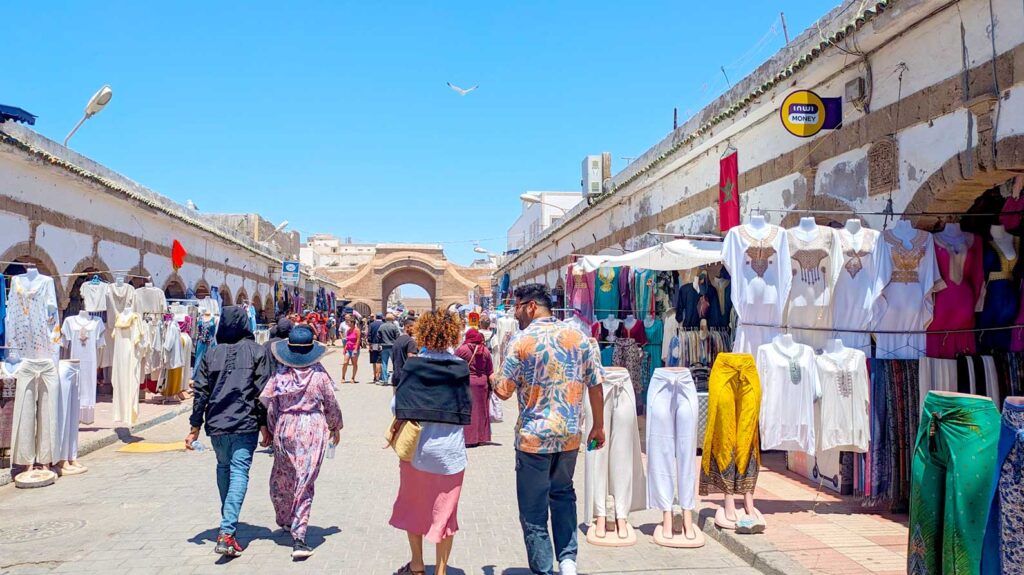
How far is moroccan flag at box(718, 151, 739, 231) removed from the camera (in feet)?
30.4

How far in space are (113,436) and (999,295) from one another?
33.3ft

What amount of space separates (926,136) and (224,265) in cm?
1975

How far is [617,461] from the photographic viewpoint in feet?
17.4

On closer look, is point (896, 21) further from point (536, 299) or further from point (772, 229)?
point (536, 299)

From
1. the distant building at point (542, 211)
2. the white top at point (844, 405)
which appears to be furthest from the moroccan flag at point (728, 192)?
the distant building at point (542, 211)

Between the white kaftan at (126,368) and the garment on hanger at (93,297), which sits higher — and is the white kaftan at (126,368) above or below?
below

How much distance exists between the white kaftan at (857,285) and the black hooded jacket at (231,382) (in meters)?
4.56

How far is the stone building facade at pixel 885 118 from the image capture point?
204 inches

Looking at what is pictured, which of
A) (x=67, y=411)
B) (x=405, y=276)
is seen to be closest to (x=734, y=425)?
(x=67, y=411)

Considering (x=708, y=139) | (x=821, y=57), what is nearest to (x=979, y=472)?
(x=821, y=57)

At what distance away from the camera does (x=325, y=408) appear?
17.1 ft

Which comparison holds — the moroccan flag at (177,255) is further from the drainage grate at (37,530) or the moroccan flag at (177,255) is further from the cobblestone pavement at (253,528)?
the drainage grate at (37,530)

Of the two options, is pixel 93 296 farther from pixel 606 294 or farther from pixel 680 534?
pixel 680 534

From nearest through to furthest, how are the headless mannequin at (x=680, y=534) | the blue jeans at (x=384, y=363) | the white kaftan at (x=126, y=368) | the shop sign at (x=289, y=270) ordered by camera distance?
the headless mannequin at (x=680, y=534) → the white kaftan at (x=126, y=368) → the blue jeans at (x=384, y=363) → the shop sign at (x=289, y=270)
